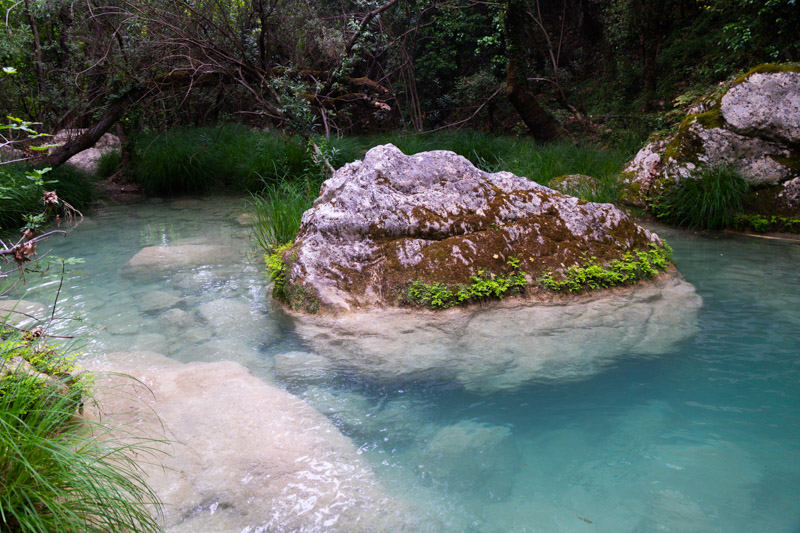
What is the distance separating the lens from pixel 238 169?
9.88m

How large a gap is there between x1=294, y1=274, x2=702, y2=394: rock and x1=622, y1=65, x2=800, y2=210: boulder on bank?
336 cm

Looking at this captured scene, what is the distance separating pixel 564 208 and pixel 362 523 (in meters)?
3.70

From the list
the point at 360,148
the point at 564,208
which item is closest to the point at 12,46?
the point at 360,148

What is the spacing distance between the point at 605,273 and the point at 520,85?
6.94m

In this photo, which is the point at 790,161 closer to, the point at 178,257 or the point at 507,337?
the point at 507,337

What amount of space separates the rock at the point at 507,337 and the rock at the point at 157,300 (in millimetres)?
1255

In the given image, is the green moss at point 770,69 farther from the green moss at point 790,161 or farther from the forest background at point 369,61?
the forest background at point 369,61

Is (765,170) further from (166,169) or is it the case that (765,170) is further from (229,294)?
(166,169)

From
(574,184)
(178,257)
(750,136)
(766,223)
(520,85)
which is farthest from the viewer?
(520,85)

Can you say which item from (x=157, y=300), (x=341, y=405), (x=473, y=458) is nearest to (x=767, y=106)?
(x=473, y=458)

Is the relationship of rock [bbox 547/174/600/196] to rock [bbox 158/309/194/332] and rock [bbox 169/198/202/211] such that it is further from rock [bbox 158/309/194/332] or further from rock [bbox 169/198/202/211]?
rock [bbox 169/198/202/211]

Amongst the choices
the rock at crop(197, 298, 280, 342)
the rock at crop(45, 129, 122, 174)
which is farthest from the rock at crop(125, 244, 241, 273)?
the rock at crop(45, 129, 122, 174)

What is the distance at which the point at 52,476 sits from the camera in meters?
1.91

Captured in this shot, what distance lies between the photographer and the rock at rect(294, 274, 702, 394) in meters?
3.47
